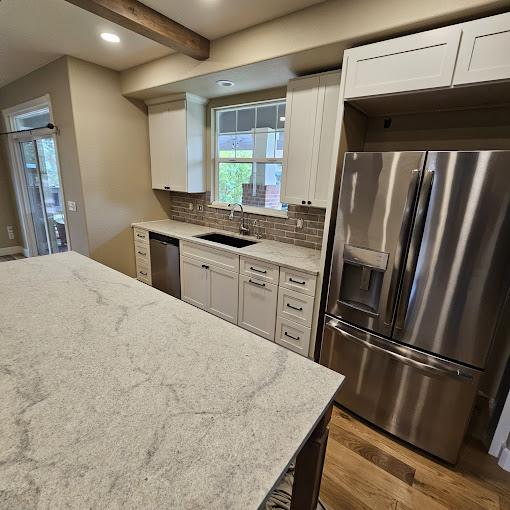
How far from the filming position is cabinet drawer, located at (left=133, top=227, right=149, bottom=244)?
3505 millimetres

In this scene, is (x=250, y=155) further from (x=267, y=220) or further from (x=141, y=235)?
(x=141, y=235)

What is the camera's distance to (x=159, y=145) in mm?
3492


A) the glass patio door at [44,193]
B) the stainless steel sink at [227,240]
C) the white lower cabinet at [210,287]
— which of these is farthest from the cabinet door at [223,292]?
the glass patio door at [44,193]

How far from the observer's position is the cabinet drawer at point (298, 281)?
7.13 feet

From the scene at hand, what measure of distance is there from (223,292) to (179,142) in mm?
1838

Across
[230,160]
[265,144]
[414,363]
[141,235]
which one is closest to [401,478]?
[414,363]

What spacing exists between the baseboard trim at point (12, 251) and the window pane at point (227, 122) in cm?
417

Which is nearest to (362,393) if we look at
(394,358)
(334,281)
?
(394,358)

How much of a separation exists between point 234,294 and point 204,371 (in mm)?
1813

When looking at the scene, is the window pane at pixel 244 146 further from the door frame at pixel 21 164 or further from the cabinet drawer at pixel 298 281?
the door frame at pixel 21 164

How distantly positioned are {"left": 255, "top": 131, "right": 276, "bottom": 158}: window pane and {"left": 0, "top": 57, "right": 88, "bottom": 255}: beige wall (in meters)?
1.95

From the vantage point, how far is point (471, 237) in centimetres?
138

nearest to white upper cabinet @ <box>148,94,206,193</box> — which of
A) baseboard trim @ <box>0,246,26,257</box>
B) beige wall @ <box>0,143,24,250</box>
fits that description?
beige wall @ <box>0,143,24,250</box>

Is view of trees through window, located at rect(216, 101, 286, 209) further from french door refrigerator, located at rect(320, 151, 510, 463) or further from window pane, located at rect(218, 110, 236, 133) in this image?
french door refrigerator, located at rect(320, 151, 510, 463)
